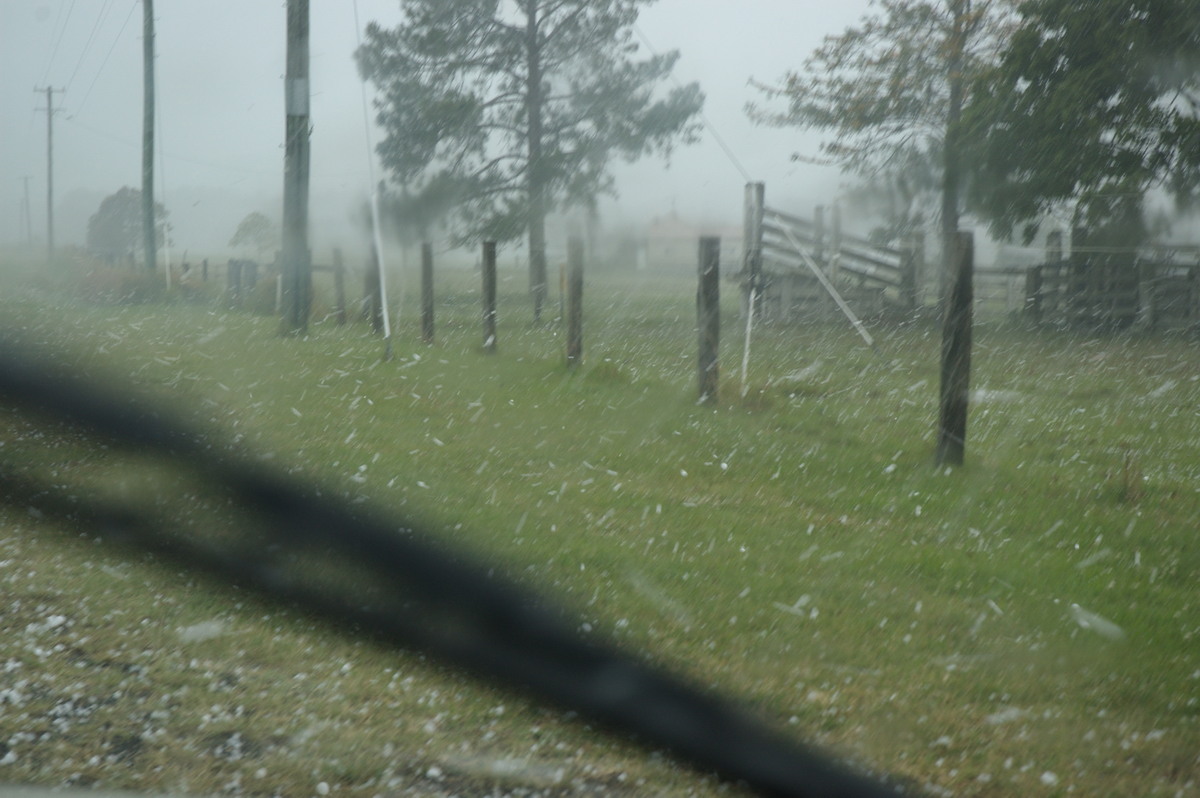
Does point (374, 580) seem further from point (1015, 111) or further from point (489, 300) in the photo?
point (489, 300)

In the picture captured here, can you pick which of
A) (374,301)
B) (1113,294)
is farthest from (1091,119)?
(374,301)

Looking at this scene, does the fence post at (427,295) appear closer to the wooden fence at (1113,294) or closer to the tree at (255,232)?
the wooden fence at (1113,294)

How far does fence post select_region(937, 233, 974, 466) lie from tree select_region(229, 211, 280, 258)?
3.40 meters

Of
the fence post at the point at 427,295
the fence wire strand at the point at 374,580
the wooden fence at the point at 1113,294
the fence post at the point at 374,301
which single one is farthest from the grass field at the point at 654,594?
the fence post at the point at 374,301

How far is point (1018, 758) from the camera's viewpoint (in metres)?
2.75

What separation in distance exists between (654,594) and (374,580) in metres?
2.08

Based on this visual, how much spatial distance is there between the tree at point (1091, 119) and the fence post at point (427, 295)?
563 centimetres

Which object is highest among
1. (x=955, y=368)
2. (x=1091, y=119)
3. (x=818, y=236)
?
(x=1091, y=119)

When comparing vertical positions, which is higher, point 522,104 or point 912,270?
point 522,104

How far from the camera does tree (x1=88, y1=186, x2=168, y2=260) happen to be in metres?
3.56

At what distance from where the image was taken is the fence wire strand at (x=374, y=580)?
169cm

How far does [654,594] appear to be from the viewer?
12.9ft

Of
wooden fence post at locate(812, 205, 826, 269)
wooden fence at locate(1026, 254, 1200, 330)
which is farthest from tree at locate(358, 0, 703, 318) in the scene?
wooden fence at locate(1026, 254, 1200, 330)

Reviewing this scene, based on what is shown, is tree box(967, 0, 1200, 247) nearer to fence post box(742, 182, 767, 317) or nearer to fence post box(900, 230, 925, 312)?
fence post box(900, 230, 925, 312)
